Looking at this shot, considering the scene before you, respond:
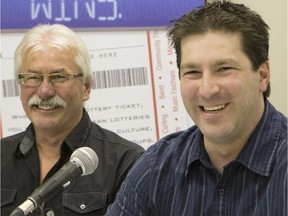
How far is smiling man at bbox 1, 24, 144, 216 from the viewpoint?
185 centimetres

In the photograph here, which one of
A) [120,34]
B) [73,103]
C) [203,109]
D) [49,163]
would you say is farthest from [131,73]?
[203,109]

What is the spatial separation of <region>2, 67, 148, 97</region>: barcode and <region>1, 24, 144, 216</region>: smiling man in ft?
0.85

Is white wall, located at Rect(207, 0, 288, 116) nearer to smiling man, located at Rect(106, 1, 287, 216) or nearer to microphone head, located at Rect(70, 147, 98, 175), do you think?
smiling man, located at Rect(106, 1, 287, 216)

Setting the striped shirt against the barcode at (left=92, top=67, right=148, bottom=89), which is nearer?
the striped shirt

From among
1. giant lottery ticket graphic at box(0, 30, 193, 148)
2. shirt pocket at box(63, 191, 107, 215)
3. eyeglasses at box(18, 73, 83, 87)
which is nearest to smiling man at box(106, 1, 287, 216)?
shirt pocket at box(63, 191, 107, 215)

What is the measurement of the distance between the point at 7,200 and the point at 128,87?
2.31ft

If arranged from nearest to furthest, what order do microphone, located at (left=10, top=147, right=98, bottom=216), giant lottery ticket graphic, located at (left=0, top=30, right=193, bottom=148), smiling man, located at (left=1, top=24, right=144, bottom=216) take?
microphone, located at (left=10, top=147, right=98, bottom=216)
smiling man, located at (left=1, top=24, right=144, bottom=216)
giant lottery ticket graphic, located at (left=0, top=30, right=193, bottom=148)

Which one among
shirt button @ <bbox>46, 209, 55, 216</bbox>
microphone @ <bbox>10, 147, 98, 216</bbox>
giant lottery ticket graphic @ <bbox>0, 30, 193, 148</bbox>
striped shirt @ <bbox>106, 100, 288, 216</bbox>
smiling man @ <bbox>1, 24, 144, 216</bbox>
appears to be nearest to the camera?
microphone @ <bbox>10, 147, 98, 216</bbox>

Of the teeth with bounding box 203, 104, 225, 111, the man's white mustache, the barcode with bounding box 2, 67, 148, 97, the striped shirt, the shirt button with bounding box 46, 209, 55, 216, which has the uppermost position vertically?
the barcode with bounding box 2, 67, 148, 97

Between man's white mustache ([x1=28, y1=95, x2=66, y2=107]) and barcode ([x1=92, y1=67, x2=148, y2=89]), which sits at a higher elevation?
barcode ([x1=92, y1=67, x2=148, y2=89])

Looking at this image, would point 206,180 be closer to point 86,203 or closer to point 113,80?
point 86,203

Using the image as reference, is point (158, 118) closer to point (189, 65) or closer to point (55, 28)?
point (55, 28)

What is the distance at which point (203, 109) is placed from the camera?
4.42ft

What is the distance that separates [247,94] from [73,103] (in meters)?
0.80
